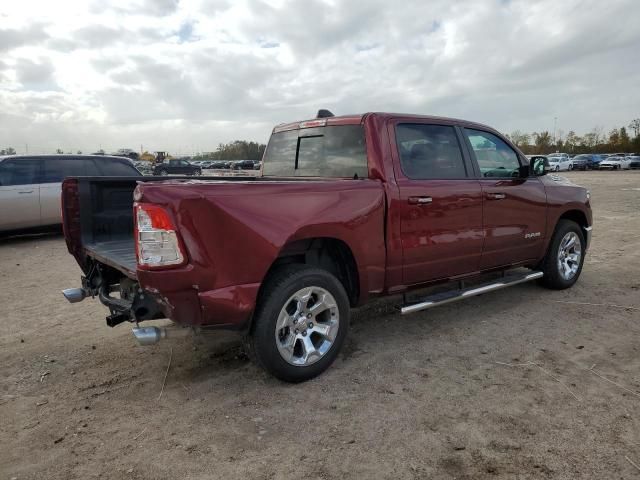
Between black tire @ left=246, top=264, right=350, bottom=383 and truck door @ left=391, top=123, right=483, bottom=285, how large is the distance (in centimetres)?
81

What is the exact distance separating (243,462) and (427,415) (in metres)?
1.15

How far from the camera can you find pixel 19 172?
9266mm

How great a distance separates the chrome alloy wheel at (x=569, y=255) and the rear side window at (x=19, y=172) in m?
9.14

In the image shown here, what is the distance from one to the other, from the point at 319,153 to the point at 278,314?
1.76 metres

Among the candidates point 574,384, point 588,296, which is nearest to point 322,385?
point 574,384

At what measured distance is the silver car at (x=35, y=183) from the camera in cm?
907

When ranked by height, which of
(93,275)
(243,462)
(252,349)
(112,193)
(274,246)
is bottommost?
(243,462)

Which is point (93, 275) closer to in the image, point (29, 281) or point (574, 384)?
point (29, 281)

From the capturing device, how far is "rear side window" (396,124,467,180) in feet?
13.4

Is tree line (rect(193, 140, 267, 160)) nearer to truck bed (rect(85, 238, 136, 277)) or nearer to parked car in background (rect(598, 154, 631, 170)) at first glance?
parked car in background (rect(598, 154, 631, 170))

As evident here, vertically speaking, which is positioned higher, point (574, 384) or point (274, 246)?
point (274, 246)

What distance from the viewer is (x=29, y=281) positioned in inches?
257


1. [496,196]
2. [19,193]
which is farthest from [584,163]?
[19,193]

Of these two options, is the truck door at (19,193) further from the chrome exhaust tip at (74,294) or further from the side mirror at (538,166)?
the side mirror at (538,166)
